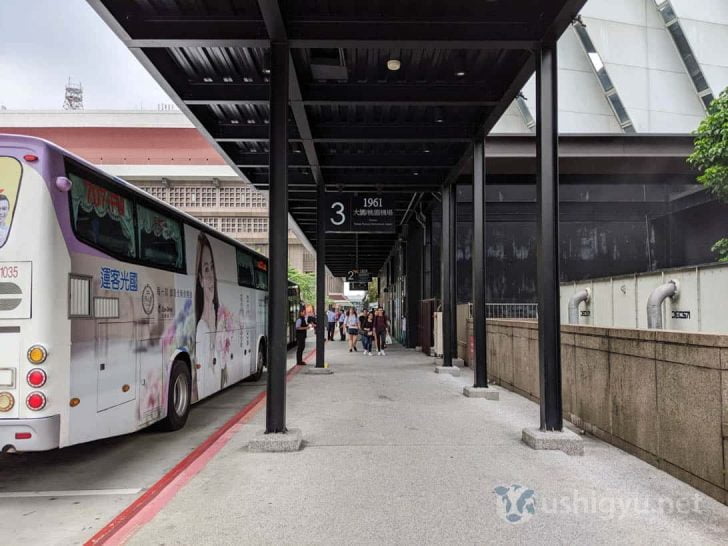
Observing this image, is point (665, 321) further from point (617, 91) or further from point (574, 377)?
point (617, 91)

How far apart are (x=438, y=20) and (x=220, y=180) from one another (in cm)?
6253

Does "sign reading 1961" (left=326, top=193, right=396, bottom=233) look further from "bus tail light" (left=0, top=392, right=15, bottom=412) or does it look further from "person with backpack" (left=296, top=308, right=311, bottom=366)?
"bus tail light" (left=0, top=392, right=15, bottom=412)

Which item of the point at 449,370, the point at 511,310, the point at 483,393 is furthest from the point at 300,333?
the point at 511,310

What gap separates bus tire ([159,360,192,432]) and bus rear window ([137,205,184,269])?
1.49 meters

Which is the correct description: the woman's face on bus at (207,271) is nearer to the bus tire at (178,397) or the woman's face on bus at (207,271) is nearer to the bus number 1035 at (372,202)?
the bus tire at (178,397)

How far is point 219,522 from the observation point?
443 cm

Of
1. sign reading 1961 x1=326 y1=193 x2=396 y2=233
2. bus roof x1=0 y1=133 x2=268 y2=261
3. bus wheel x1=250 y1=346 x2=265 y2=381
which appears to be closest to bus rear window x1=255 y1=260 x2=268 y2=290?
bus wheel x1=250 y1=346 x2=265 y2=381

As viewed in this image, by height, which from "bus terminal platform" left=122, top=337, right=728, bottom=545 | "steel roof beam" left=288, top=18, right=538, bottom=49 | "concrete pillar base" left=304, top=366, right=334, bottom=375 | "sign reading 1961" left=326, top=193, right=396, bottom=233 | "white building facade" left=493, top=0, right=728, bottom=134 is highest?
"white building facade" left=493, top=0, right=728, bottom=134

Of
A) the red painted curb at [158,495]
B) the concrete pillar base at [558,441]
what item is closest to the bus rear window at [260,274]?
the red painted curb at [158,495]

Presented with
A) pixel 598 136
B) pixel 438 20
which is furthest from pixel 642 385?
pixel 598 136

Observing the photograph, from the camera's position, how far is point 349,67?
344 inches

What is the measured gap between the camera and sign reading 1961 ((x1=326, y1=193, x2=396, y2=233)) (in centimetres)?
1489

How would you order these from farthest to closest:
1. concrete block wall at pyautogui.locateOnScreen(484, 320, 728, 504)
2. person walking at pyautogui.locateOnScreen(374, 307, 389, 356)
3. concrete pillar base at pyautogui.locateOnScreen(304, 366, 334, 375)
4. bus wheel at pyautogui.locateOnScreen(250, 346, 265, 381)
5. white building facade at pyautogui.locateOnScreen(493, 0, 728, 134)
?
white building facade at pyautogui.locateOnScreen(493, 0, 728, 134)
person walking at pyautogui.locateOnScreen(374, 307, 389, 356)
concrete pillar base at pyautogui.locateOnScreen(304, 366, 334, 375)
bus wheel at pyautogui.locateOnScreen(250, 346, 265, 381)
concrete block wall at pyautogui.locateOnScreen(484, 320, 728, 504)

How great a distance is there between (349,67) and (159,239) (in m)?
3.95
